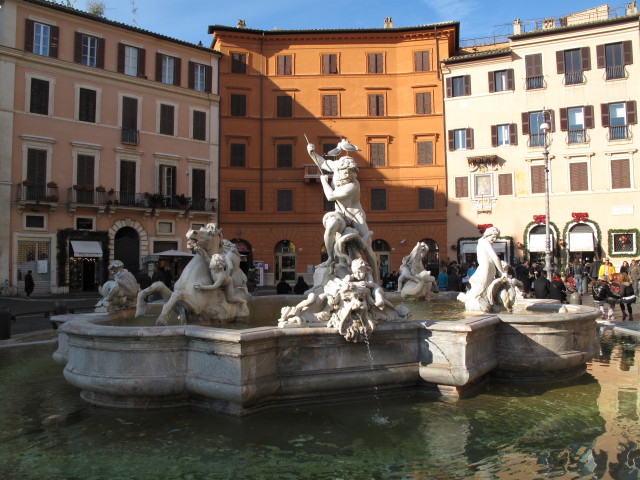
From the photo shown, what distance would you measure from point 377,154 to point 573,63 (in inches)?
485

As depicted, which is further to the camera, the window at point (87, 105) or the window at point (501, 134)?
the window at point (501, 134)

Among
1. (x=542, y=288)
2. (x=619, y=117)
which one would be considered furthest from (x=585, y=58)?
(x=542, y=288)

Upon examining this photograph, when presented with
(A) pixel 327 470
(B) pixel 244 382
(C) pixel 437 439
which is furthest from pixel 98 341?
(C) pixel 437 439

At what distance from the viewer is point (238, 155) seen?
112ft

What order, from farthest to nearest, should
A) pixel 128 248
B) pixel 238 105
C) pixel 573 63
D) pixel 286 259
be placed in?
pixel 238 105, pixel 286 259, pixel 573 63, pixel 128 248

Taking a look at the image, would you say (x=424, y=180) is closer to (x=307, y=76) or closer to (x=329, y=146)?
(x=329, y=146)

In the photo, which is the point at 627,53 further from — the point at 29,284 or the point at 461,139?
the point at 29,284

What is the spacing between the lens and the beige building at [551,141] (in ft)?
97.8

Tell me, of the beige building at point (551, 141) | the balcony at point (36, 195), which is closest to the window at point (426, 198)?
the beige building at point (551, 141)

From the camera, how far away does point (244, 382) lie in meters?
4.69

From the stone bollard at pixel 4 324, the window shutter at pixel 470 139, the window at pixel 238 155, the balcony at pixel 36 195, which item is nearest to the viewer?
the stone bollard at pixel 4 324

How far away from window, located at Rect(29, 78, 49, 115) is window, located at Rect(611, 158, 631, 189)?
30.2 m

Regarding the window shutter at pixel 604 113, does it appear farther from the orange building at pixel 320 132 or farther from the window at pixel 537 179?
the orange building at pixel 320 132

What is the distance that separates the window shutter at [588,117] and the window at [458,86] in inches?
261
